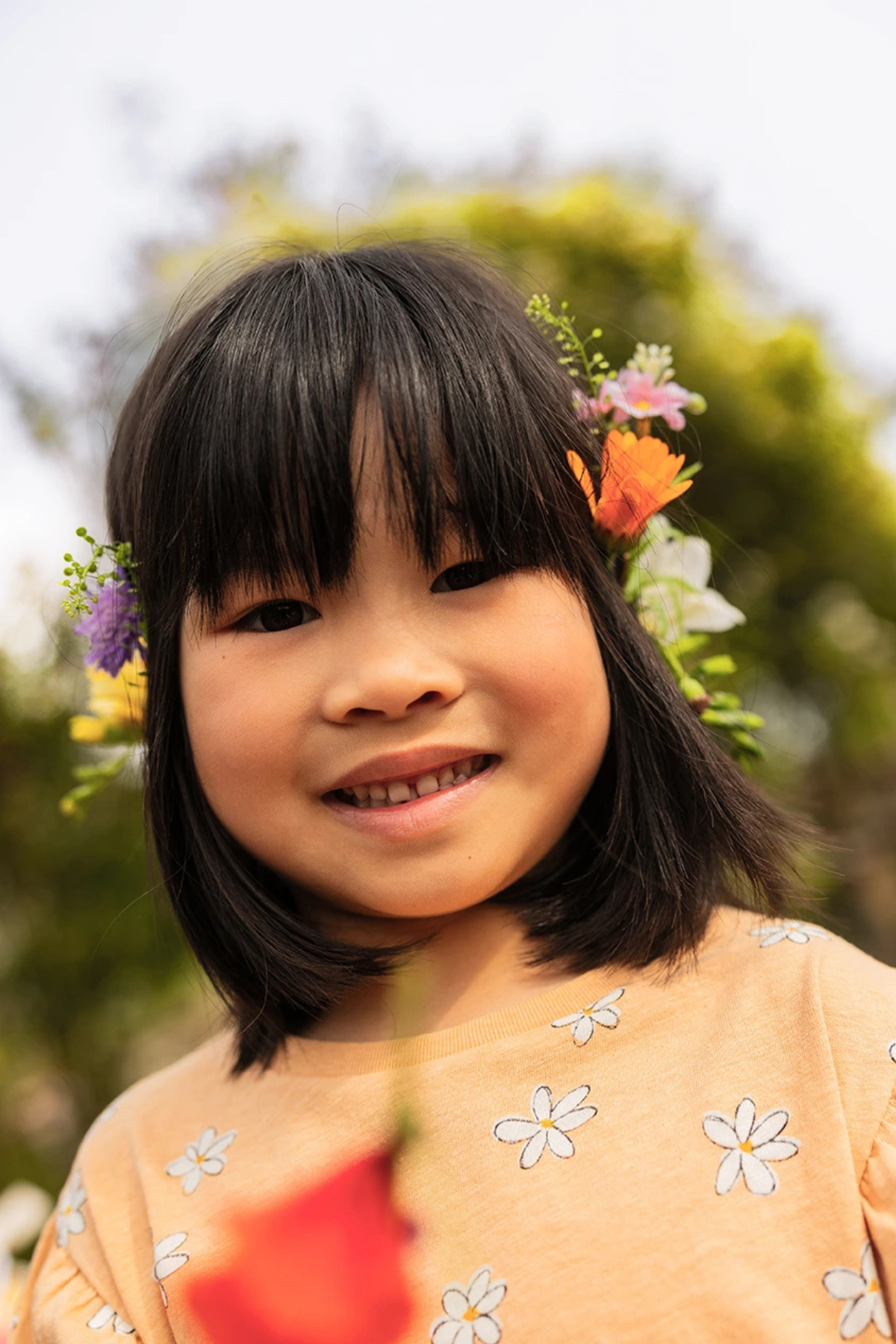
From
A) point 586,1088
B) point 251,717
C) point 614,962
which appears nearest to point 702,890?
point 614,962

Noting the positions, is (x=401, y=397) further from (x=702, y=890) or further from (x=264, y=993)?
(x=264, y=993)

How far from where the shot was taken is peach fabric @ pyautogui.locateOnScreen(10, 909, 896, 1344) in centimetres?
102

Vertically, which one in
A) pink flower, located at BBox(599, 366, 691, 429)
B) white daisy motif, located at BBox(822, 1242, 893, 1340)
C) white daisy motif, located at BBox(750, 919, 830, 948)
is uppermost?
pink flower, located at BBox(599, 366, 691, 429)

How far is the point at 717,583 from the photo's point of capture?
3.99m

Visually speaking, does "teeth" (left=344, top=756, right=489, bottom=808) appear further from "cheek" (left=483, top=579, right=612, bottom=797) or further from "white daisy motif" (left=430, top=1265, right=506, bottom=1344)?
"white daisy motif" (left=430, top=1265, right=506, bottom=1344)

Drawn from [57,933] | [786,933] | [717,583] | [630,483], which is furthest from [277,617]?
[717,583]

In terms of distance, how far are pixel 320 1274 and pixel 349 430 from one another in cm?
88

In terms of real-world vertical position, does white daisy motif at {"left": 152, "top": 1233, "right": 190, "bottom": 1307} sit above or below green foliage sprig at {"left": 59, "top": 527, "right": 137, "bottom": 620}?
below

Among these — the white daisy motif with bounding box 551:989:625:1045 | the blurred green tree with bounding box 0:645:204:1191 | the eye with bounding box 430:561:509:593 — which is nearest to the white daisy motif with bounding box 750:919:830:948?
the white daisy motif with bounding box 551:989:625:1045

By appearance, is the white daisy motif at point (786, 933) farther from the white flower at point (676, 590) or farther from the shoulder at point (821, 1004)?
the white flower at point (676, 590)

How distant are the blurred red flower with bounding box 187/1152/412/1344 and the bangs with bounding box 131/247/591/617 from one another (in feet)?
2.14

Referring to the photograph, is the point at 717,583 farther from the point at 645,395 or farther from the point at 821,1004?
the point at 821,1004

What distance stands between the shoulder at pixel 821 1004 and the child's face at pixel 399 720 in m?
0.27

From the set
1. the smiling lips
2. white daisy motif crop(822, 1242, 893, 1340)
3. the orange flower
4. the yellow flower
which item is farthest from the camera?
the yellow flower
